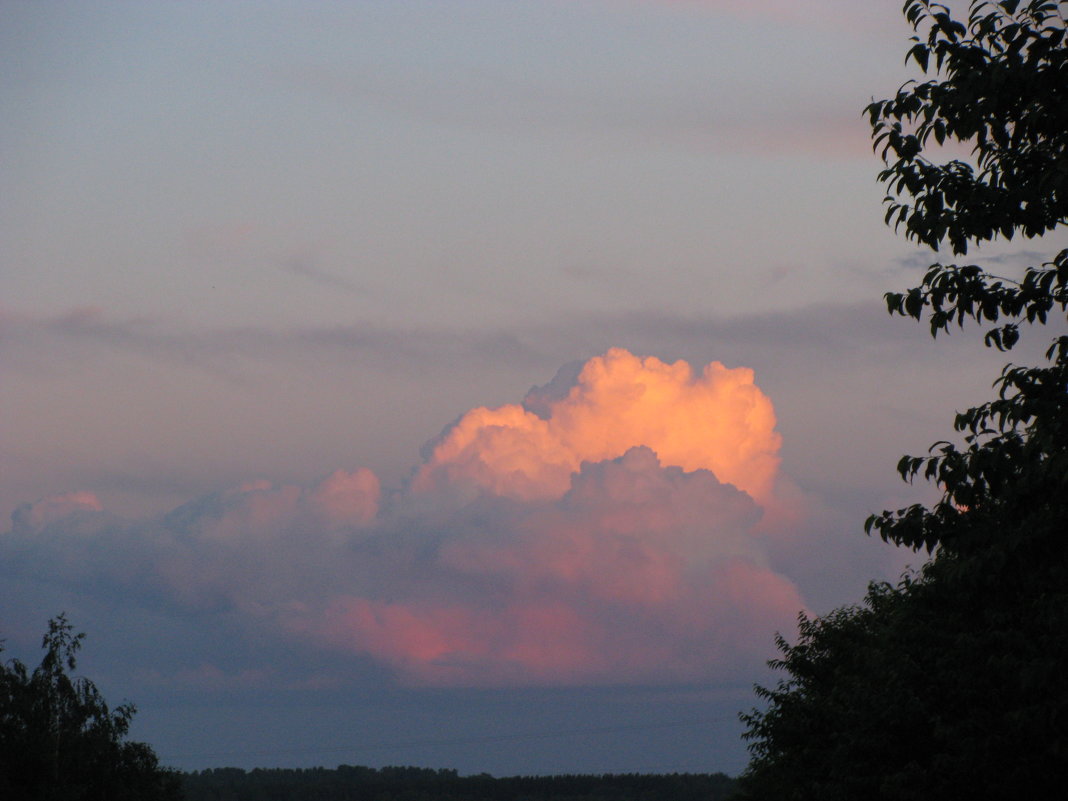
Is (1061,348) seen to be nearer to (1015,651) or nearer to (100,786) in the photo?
(1015,651)

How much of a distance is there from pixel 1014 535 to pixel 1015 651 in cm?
1106

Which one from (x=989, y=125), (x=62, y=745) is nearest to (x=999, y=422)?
(x=989, y=125)

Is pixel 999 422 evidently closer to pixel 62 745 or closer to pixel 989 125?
pixel 989 125

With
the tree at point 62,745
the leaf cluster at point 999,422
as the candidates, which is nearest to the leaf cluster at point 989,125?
the leaf cluster at point 999,422

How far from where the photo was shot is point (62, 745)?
166 ft

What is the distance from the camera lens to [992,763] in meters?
24.2

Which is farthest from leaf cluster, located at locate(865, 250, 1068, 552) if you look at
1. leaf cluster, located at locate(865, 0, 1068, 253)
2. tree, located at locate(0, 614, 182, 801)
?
tree, located at locate(0, 614, 182, 801)

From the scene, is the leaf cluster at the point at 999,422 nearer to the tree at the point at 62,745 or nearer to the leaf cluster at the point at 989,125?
the leaf cluster at the point at 989,125

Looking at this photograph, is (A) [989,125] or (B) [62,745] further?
(B) [62,745]

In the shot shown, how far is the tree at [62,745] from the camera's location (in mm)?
48688

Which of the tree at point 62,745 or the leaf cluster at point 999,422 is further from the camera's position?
the tree at point 62,745

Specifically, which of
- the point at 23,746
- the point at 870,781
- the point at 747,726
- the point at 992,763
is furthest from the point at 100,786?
the point at 992,763

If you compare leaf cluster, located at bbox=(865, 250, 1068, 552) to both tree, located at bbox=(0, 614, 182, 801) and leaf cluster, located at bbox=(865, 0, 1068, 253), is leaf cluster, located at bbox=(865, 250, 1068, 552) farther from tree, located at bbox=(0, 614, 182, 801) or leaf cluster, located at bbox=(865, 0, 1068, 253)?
tree, located at bbox=(0, 614, 182, 801)

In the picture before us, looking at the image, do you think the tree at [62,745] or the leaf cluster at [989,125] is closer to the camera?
the leaf cluster at [989,125]
